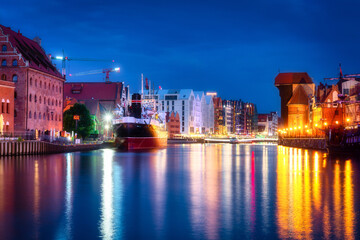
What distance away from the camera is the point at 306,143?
364ft

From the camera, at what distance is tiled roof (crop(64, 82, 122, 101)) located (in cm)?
15762

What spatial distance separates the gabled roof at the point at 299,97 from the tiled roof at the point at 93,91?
5748 cm

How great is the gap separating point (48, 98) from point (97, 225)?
76519mm

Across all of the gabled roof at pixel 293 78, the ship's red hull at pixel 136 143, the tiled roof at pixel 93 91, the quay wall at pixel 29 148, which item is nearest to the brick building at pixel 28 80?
the quay wall at pixel 29 148

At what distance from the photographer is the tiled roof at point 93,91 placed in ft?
517

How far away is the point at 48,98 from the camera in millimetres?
88938

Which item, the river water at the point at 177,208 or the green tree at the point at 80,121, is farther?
the green tree at the point at 80,121

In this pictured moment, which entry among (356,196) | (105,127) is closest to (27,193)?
(356,196)

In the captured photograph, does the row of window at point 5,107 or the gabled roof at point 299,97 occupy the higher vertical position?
the gabled roof at point 299,97

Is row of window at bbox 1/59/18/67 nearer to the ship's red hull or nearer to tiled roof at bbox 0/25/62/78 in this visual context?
tiled roof at bbox 0/25/62/78

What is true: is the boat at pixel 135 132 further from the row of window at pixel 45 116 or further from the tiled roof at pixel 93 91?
the tiled roof at pixel 93 91

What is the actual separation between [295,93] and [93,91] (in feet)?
218

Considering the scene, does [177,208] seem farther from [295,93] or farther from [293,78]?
[293,78]

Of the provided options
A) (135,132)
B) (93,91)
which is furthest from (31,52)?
(93,91)
